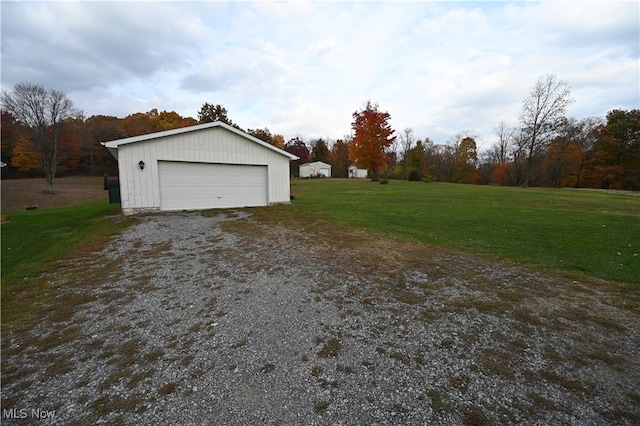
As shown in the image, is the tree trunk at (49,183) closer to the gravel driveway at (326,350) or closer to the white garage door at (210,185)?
the white garage door at (210,185)

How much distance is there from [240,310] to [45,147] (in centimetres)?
3321

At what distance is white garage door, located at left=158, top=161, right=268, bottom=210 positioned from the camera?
453 inches

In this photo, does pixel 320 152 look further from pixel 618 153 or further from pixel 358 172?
pixel 618 153

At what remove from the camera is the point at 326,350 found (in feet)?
9.52

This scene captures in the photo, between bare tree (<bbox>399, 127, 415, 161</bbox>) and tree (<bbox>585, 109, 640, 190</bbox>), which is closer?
tree (<bbox>585, 109, 640, 190</bbox>)

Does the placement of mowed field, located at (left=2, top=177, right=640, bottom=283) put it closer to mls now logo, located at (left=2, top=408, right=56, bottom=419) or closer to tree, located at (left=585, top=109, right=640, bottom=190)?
mls now logo, located at (left=2, top=408, right=56, bottom=419)

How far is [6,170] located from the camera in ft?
122

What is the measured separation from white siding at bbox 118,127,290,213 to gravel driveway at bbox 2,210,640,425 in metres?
6.37

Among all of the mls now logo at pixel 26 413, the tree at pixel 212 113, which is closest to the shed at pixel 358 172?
the tree at pixel 212 113

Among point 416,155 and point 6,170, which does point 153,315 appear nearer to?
point 416,155

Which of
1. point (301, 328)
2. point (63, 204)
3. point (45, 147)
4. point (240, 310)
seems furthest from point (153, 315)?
point (45, 147)

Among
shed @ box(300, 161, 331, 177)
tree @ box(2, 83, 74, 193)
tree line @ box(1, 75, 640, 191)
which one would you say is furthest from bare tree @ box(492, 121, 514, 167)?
tree @ box(2, 83, 74, 193)

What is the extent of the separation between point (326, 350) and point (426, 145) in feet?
178

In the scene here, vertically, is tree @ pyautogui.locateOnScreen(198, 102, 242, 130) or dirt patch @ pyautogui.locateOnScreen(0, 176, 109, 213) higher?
tree @ pyautogui.locateOnScreen(198, 102, 242, 130)
